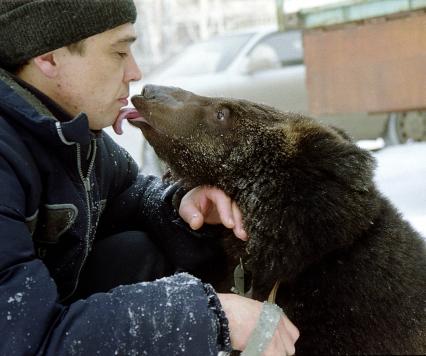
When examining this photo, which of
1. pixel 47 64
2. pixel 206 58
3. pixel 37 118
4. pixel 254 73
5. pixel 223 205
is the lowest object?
pixel 254 73

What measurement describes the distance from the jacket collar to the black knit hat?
0.48 ft

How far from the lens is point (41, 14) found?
7.17 ft

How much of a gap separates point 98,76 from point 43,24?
261mm

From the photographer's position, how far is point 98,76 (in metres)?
2.29

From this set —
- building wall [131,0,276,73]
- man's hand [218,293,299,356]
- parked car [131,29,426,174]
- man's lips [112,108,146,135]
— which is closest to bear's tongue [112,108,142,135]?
man's lips [112,108,146,135]

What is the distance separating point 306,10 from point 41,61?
4.04 metres

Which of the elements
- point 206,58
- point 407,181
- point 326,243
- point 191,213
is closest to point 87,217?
point 191,213

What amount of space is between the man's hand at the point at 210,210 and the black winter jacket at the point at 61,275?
370 mm

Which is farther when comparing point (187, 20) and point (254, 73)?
point (187, 20)

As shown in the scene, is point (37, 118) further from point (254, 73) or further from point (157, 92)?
point (254, 73)

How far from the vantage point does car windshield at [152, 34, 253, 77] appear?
838 centimetres

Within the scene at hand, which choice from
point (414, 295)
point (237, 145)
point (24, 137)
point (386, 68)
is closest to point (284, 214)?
point (237, 145)

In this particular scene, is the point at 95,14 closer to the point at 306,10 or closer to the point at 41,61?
the point at 41,61

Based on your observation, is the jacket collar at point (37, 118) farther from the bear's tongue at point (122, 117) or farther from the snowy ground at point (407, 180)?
the snowy ground at point (407, 180)
